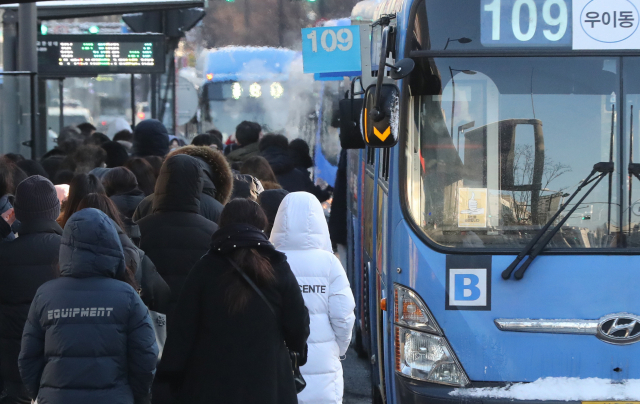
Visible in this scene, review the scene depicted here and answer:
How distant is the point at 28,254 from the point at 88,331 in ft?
3.88

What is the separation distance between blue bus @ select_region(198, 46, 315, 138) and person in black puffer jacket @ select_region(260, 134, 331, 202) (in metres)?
9.50

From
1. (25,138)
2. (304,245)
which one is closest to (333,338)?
(304,245)

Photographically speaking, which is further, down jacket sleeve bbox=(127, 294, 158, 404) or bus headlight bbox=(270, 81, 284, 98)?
bus headlight bbox=(270, 81, 284, 98)

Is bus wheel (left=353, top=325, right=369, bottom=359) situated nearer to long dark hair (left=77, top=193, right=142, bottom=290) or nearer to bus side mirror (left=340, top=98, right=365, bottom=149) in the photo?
bus side mirror (left=340, top=98, right=365, bottom=149)

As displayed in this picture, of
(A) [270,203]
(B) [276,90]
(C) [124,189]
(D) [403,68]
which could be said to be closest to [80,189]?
(C) [124,189]

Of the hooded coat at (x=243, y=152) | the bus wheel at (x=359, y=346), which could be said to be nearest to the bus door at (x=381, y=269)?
the bus wheel at (x=359, y=346)

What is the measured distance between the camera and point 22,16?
34.4 feet

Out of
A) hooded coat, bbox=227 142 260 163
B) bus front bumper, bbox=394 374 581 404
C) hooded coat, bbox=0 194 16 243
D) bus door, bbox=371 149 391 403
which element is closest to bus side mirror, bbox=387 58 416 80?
bus door, bbox=371 149 391 403

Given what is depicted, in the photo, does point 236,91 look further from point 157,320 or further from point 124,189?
point 157,320

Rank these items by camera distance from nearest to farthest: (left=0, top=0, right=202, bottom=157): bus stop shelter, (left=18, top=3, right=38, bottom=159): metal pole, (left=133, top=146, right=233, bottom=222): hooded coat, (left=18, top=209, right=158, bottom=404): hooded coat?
(left=18, top=209, right=158, bottom=404): hooded coat → (left=133, top=146, right=233, bottom=222): hooded coat → (left=0, top=0, right=202, bottom=157): bus stop shelter → (left=18, top=3, right=38, bottom=159): metal pole

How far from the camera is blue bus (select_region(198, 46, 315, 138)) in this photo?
19188 mm

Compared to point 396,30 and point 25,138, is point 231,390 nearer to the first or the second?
point 396,30

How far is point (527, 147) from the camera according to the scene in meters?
4.41

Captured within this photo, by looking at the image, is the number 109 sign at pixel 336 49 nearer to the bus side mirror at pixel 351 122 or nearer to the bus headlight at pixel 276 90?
the bus side mirror at pixel 351 122
